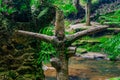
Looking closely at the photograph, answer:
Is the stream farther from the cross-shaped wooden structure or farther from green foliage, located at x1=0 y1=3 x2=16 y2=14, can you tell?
the cross-shaped wooden structure

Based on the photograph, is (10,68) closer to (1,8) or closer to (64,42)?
(1,8)

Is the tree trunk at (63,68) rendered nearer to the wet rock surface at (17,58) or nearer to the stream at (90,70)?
the wet rock surface at (17,58)

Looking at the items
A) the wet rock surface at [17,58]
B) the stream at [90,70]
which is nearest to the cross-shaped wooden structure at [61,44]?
the wet rock surface at [17,58]

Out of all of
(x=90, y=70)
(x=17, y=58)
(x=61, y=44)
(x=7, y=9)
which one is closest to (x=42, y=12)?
(x=7, y=9)

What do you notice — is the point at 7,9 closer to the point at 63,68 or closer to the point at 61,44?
the point at 61,44

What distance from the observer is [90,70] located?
71.5 feet

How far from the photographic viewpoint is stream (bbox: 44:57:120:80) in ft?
64.6

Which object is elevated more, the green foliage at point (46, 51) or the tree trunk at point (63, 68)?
the tree trunk at point (63, 68)

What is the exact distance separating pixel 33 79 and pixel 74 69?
14.7 m

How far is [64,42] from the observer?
5.99 meters

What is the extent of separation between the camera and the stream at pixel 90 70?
1970 centimetres

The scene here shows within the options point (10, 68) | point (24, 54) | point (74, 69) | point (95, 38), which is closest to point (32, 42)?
point (24, 54)

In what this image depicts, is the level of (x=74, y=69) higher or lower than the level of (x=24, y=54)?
lower

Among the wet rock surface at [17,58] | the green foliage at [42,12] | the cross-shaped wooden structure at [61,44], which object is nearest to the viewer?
the cross-shaped wooden structure at [61,44]
